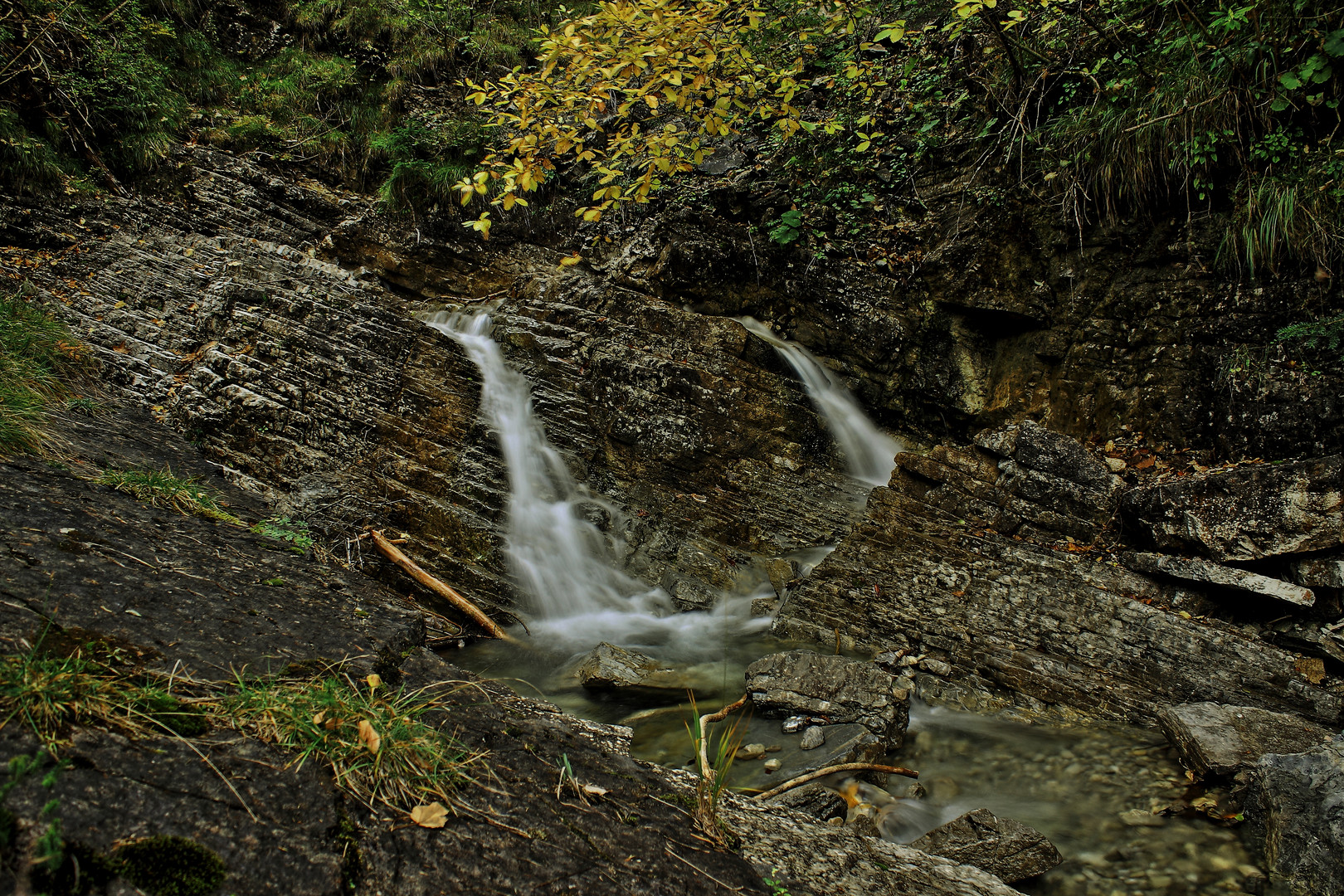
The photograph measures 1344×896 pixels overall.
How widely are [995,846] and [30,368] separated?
717 centimetres

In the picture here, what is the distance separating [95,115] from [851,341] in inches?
452

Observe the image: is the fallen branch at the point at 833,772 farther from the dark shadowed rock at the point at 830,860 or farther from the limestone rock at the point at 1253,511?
the limestone rock at the point at 1253,511

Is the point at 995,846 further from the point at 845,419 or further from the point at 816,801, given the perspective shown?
the point at 845,419

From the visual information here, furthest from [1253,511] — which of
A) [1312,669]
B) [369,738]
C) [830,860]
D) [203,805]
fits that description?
[203,805]

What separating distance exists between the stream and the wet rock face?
392 millimetres

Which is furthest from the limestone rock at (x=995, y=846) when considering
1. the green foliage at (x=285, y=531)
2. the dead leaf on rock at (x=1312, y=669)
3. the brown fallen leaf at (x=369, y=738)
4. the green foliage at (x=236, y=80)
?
the green foliage at (x=236, y=80)

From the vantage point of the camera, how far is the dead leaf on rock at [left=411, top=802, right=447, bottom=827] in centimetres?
180

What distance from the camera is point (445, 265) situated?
10.3m

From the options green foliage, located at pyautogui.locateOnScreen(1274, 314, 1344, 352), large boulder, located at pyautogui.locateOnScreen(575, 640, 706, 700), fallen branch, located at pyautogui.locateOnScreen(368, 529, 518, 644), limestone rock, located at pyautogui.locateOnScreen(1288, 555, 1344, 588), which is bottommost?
large boulder, located at pyautogui.locateOnScreen(575, 640, 706, 700)

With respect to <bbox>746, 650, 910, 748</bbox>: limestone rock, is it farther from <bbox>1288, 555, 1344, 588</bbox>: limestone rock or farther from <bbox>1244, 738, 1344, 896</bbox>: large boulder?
<bbox>1288, 555, 1344, 588</bbox>: limestone rock

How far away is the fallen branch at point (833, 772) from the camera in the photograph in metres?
3.64

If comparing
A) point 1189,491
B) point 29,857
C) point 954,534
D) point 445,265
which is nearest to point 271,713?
point 29,857

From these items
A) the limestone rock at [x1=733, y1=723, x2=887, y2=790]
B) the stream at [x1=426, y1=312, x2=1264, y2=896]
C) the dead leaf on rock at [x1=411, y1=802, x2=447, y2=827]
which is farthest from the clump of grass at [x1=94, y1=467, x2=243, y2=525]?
the limestone rock at [x1=733, y1=723, x2=887, y2=790]

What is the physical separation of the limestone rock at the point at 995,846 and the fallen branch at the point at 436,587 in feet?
12.8
